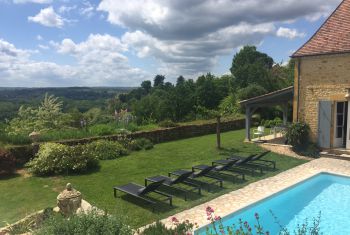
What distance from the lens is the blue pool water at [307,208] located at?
8.69m

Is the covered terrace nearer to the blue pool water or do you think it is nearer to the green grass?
the green grass

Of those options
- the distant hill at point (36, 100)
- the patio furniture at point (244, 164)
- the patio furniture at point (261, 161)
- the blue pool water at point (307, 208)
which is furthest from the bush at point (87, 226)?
the distant hill at point (36, 100)

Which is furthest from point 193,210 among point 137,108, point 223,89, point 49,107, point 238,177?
point 137,108

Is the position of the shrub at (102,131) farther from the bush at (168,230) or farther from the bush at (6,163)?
the bush at (168,230)

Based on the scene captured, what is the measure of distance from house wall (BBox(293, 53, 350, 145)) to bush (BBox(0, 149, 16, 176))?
13773 mm

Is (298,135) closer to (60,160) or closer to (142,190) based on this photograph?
(142,190)

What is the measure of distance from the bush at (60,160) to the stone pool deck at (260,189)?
5.89 metres

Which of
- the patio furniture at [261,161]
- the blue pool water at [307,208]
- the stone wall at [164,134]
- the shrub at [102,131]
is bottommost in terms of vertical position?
the blue pool water at [307,208]

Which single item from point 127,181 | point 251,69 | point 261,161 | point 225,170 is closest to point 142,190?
point 127,181

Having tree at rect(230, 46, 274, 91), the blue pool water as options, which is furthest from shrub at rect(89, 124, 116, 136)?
tree at rect(230, 46, 274, 91)

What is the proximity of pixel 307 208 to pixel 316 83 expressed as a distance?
8584 mm

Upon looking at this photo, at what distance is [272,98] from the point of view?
61.6 feet

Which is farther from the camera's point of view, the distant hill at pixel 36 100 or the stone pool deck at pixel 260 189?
the distant hill at pixel 36 100

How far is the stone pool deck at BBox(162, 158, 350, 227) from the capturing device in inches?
343
